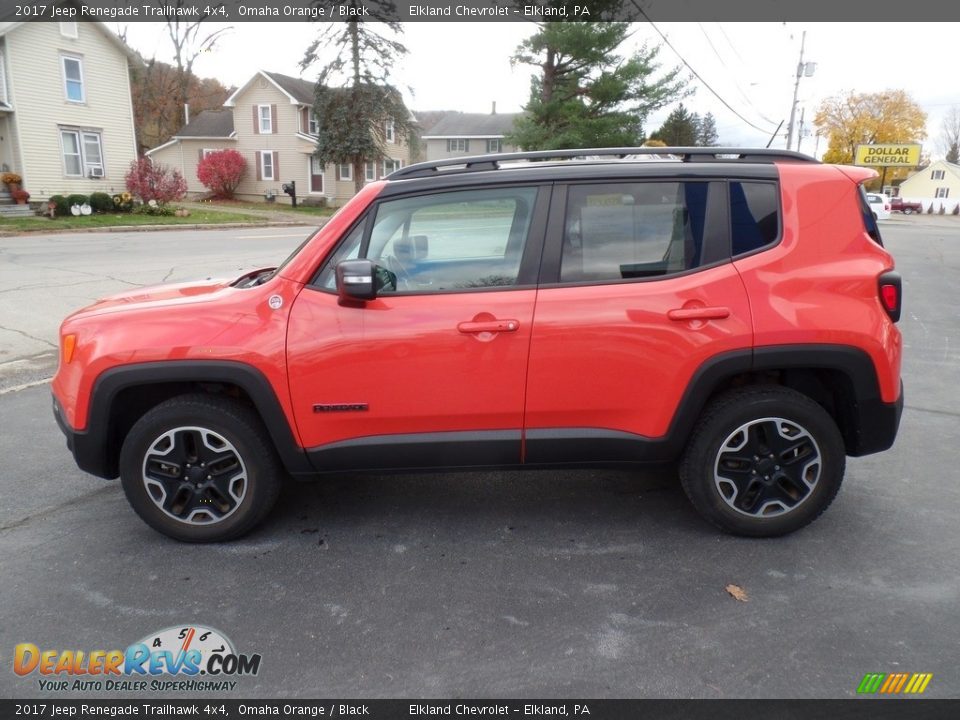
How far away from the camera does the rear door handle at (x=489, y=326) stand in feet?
10.8

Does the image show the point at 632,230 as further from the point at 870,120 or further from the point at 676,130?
the point at 870,120

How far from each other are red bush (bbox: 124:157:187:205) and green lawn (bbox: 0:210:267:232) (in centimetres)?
107

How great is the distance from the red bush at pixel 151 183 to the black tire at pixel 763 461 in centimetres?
2891

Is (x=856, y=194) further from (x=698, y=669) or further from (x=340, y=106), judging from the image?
(x=340, y=106)

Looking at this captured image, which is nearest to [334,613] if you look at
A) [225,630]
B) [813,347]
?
[225,630]

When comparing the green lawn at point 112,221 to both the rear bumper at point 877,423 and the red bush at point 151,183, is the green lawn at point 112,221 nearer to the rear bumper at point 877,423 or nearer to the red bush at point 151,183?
the red bush at point 151,183

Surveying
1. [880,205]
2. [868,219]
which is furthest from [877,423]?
[880,205]

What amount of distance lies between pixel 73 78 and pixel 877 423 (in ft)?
112

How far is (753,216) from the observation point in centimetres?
345

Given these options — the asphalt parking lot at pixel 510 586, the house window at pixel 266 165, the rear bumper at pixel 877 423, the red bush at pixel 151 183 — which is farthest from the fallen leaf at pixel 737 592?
the house window at pixel 266 165

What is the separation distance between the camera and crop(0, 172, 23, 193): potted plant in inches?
1036

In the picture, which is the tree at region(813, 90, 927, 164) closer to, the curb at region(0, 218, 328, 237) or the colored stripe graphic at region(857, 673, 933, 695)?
the curb at region(0, 218, 328, 237)
